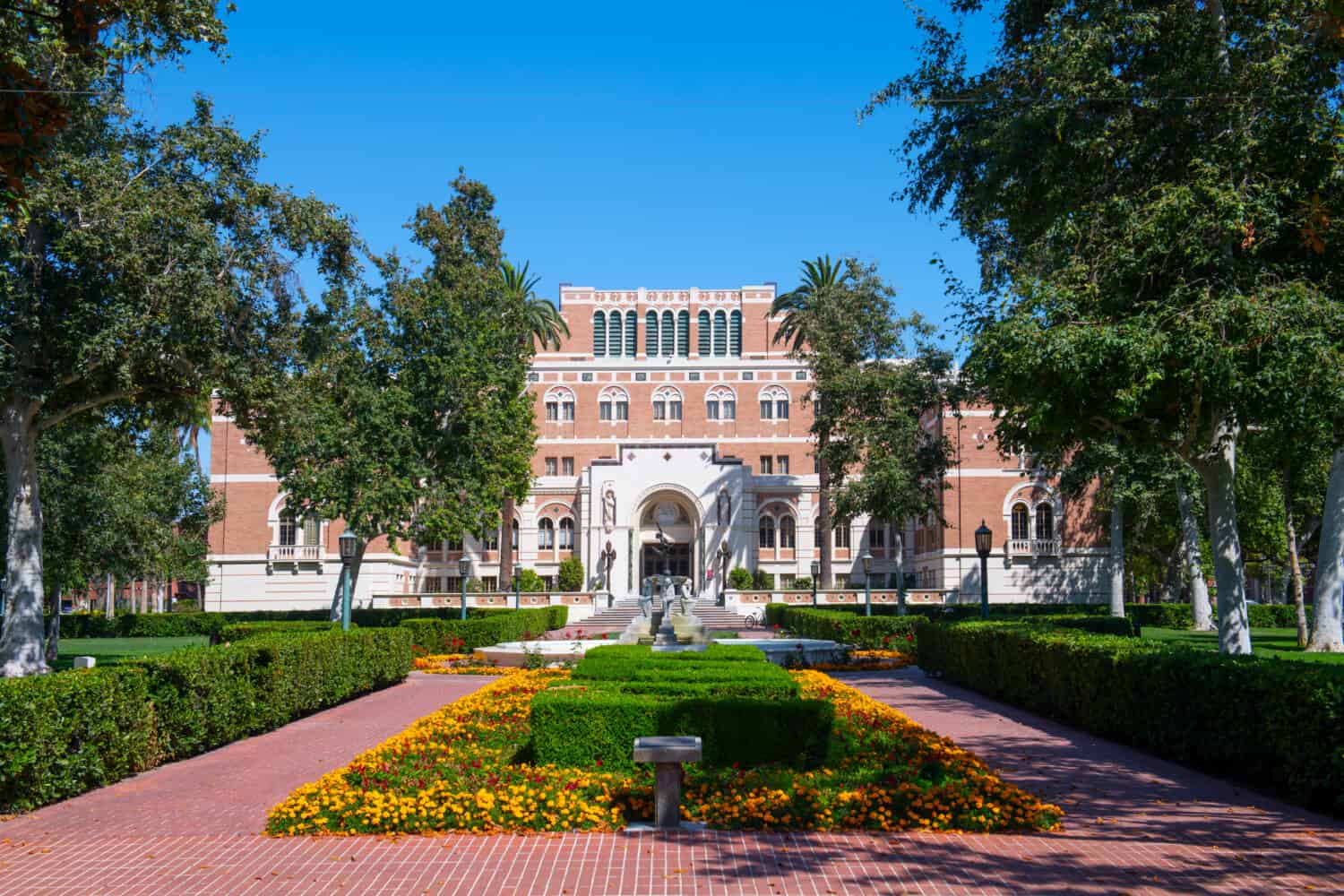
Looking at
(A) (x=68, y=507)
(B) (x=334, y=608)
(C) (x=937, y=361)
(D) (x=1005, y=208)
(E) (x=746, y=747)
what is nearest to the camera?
(E) (x=746, y=747)

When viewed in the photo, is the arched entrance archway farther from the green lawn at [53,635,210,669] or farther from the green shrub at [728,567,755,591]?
the green lawn at [53,635,210,669]

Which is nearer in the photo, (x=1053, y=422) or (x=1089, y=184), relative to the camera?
(x=1053, y=422)

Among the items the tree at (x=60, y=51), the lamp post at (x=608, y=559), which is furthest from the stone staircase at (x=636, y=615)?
the tree at (x=60, y=51)

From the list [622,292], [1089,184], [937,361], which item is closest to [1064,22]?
[1089,184]

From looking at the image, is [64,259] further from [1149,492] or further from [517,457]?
[1149,492]

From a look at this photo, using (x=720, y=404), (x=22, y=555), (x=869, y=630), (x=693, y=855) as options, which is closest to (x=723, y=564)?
(x=720, y=404)

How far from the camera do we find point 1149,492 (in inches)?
1410

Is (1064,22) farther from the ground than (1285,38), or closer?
farther from the ground

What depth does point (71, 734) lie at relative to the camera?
9.38 metres

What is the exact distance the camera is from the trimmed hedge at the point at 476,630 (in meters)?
24.6

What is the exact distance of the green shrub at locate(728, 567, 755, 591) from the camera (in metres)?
48.5

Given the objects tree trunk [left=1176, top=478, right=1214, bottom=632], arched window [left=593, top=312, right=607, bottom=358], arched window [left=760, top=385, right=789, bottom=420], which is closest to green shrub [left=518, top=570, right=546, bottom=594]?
arched window [left=760, top=385, right=789, bottom=420]

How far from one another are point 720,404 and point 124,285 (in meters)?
44.5

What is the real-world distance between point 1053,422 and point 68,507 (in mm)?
23888
